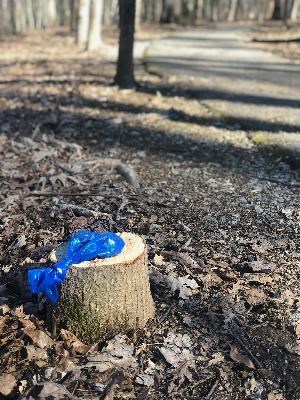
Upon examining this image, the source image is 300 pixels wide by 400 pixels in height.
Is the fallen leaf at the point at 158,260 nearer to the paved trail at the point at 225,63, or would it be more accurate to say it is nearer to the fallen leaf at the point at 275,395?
the fallen leaf at the point at 275,395

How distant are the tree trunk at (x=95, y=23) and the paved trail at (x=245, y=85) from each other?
2.21 metres

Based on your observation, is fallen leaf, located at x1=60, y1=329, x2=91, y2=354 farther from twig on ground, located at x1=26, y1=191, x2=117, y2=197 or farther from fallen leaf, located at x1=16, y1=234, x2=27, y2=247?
twig on ground, located at x1=26, y1=191, x2=117, y2=197

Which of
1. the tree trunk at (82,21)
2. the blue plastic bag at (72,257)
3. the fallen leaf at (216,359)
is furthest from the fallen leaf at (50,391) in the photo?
the tree trunk at (82,21)

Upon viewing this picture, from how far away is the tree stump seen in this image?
312cm

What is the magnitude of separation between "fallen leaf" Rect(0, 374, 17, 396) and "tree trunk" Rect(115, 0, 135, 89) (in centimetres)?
845

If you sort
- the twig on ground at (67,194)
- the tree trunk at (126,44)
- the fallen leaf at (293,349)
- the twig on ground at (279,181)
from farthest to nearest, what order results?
the tree trunk at (126,44) → the twig on ground at (279,181) → the twig on ground at (67,194) → the fallen leaf at (293,349)

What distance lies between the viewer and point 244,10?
5022 centimetres

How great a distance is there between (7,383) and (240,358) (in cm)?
147

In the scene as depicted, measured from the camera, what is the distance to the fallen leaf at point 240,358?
3104 mm

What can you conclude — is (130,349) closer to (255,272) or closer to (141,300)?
(141,300)

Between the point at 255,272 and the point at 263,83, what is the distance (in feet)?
29.6

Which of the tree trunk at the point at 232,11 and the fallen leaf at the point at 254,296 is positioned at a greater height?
the fallen leaf at the point at 254,296

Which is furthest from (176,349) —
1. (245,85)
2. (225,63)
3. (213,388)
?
(225,63)

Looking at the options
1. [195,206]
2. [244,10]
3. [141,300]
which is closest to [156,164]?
[195,206]
